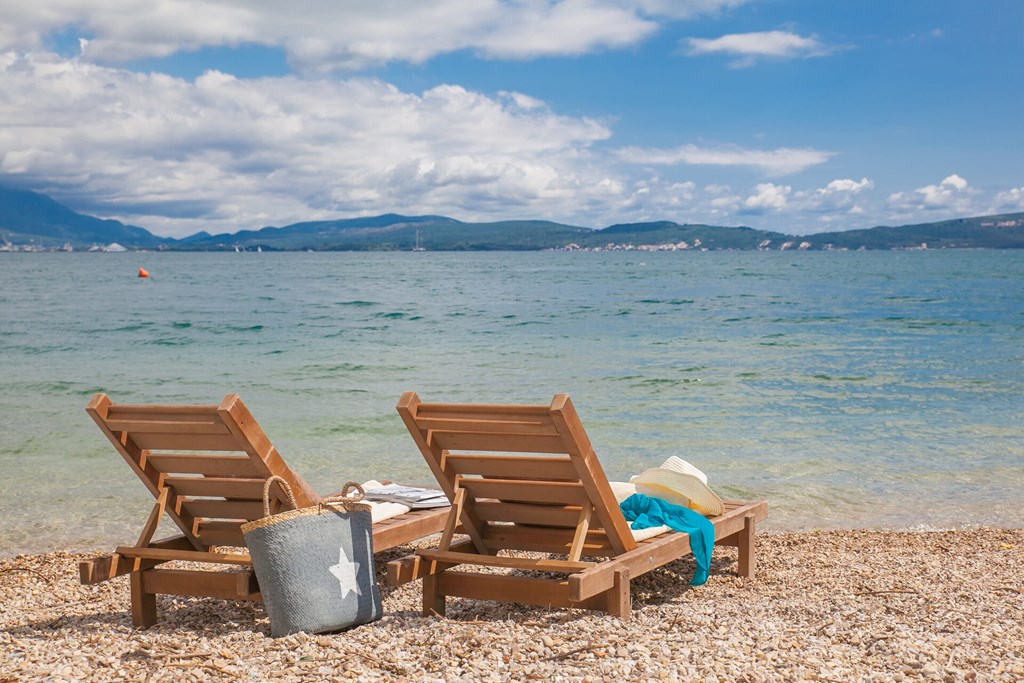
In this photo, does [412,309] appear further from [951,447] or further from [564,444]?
[564,444]

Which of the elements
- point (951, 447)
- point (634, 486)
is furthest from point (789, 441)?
point (634, 486)

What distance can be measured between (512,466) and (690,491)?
1303 millimetres

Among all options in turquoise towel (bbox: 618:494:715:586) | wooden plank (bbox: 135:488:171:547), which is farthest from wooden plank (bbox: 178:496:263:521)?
turquoise towel (bbox: 618:494:715:586)

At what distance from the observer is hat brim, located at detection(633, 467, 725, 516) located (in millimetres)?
5559

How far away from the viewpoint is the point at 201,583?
15.3 feet

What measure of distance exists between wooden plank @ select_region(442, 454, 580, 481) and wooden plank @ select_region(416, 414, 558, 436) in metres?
0.17

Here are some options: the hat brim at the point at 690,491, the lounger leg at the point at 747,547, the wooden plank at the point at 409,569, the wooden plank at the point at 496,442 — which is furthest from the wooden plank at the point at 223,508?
the lounger leg at the point at 747,547

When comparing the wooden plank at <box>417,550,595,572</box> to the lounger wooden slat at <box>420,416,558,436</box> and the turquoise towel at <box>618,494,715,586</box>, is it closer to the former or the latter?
the lounger wooden slat at <box>420,416,558,436</box>

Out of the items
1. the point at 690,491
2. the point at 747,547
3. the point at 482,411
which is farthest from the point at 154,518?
the point at 747,547

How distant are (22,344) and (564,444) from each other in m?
24.8

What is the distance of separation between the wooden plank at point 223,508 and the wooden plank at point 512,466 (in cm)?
98

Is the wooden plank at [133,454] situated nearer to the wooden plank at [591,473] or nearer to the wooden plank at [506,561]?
the wooden plank at [506,561]

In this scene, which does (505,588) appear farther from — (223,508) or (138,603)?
(138,603)

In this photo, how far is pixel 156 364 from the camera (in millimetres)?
21234
